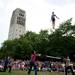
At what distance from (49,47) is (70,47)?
21.2 ft

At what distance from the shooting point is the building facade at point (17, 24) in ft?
581

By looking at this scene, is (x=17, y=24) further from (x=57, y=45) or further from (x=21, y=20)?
(x=57, y=45)

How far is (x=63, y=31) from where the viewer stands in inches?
2785

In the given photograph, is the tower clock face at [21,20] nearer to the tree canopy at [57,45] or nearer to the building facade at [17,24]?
the building facade at [17,24]

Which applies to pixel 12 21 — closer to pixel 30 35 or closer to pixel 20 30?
pixel 20 30

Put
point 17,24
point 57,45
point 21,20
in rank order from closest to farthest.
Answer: point 57,45, point 17,24, point 21,20

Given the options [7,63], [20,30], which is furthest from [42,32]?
[20,30]

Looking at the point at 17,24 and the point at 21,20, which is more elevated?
the point at 21,20

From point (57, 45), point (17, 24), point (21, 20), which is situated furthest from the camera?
point (21, 20)

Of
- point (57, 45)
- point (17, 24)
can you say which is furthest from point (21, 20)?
point (57, 45)

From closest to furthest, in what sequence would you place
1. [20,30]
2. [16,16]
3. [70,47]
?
[70,47], [20,30], [16,16]

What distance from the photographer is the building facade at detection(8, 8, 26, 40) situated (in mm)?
177125

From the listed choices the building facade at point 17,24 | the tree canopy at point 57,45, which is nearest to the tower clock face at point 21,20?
the building facade at point 17,24

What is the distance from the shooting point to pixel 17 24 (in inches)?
7421
